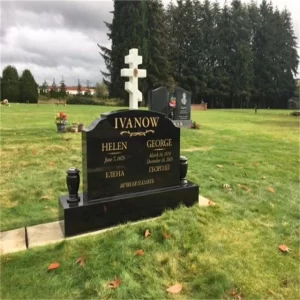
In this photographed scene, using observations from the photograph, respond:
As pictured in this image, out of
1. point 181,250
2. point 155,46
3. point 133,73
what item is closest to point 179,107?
point 133,73

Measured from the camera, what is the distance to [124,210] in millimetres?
3680

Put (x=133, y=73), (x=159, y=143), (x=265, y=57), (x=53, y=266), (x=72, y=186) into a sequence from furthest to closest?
(x=265, y=57)
(x=133, y=73)
(x=159, y=143)
(x=72, y=186)
(x=53, y=266)

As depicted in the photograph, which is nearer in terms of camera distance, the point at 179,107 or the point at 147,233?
the point at 147,233

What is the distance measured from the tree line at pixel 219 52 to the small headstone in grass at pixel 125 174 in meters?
35.6

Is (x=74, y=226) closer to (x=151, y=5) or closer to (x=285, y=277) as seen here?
(x=285, y=277)

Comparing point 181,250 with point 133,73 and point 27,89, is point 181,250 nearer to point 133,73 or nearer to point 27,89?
point 133,73

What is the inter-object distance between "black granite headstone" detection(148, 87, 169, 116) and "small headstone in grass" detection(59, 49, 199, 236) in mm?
8829

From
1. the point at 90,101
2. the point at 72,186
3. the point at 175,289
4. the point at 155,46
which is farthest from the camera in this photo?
the point at 90,101

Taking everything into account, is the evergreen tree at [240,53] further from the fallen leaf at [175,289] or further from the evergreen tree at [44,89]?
the fallen leaf at [175,289]

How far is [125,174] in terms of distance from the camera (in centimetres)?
373

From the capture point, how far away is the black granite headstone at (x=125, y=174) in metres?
3.47

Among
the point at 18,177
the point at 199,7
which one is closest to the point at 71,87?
the point at 199,7

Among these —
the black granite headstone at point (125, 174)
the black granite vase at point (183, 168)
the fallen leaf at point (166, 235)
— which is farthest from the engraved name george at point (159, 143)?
the fallen leaf at point (166, 235)

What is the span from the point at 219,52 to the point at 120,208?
155 feet
